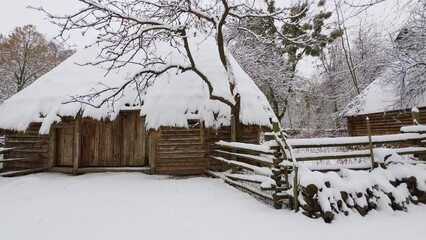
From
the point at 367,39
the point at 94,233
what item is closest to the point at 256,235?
the point at 94,233

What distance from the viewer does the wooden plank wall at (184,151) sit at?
11000 mm

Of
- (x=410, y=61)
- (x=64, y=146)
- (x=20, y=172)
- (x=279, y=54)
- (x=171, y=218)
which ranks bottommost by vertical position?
(x=171, y=218)

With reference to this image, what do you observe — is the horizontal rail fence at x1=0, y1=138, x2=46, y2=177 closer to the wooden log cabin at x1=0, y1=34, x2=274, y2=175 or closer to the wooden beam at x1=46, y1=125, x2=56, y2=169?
the wooden log cabin at x1=0, y1=34, x2=274, y2=175

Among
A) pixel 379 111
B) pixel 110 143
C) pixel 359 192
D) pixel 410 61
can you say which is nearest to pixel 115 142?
pixel 110 143

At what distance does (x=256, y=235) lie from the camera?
466cm

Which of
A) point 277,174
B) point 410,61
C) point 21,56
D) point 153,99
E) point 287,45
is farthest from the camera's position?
point 21,56

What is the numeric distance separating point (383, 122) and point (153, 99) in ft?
44.0

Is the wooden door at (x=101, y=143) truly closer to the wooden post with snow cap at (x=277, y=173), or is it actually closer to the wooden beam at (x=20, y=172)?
the wooden beam at (x=20, y=172)

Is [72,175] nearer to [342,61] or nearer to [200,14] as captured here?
[200,14]

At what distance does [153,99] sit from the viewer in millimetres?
10578

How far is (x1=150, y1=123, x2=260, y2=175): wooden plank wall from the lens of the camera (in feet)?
36.1

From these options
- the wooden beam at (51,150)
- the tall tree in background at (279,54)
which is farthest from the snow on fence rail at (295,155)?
the tall tree in background at (279,54)

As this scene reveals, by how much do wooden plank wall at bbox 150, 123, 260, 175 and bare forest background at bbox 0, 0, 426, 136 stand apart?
236cm

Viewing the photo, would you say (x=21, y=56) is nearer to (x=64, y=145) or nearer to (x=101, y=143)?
(x=64, y=145)
